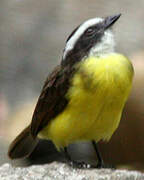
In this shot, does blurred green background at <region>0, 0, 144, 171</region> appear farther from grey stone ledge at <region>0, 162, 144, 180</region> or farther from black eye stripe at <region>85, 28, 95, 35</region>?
grey stone ledge at <region>0, 162, 144, 180</region>

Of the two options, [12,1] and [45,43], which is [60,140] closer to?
[45,43]

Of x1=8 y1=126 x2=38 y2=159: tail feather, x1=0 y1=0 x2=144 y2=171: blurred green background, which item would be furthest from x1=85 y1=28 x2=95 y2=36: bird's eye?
x1=0 y1=0 x2=144 y2=171: blurred green background

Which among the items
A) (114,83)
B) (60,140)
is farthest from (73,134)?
(114,83)

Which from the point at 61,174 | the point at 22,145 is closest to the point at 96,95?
the point at 61,174

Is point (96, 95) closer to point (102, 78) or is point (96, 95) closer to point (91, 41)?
point (102, 78)

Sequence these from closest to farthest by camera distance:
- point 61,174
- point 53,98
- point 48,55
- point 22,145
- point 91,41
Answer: point 61,174 → point 91,41 → point 53,98 → point 22,145 → point 48,55

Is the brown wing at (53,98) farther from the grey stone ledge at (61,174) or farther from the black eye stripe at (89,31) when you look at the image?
the grey stone ledge at (61,174)

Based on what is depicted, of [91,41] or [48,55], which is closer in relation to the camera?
[91,41]
